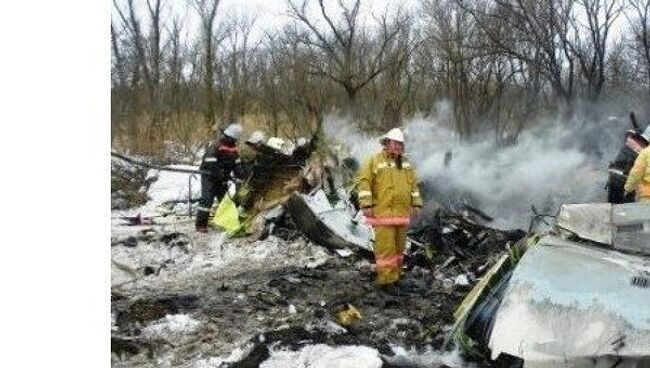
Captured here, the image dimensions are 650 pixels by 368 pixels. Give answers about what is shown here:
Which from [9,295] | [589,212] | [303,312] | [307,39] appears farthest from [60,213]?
[307,39]

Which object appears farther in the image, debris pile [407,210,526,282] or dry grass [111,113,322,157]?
dry grass [111,113,322,157]

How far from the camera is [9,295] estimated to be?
64.2 inches

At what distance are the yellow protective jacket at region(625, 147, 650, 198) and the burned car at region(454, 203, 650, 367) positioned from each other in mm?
2210

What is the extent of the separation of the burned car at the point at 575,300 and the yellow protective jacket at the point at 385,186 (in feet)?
5.88

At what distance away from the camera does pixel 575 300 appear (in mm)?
3375

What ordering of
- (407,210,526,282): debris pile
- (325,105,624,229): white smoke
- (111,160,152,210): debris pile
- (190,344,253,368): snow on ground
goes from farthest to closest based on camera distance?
(111,160,152,210): debris pile
(325,105,624,229): white smoke
(407,210,526,282): debris pile
(190,344,253,368): snow on ground

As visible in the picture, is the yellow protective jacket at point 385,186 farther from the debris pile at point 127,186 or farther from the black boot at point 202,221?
the debris pile at point 127,186

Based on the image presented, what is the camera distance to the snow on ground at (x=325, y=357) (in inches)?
156

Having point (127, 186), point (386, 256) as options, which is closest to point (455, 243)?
point (386, 256)

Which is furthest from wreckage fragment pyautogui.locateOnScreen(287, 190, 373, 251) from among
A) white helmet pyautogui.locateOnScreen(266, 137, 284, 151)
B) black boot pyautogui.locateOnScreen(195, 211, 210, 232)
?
black boot pyautogui.locateOnScreen(195, 211, 210, 232)

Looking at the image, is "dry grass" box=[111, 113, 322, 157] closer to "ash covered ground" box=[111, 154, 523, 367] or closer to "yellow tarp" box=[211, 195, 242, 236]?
"yellow tarp" box=[211, 195, 242, 236]

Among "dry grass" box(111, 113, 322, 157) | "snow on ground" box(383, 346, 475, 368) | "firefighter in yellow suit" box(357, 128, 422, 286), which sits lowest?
"snow on ground" box(383, 346, 475, 368)

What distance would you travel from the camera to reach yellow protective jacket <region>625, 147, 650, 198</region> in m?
6.18

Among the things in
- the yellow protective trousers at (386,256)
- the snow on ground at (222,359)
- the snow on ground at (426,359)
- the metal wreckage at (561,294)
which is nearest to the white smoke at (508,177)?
the metal wreckage at (561,294)
